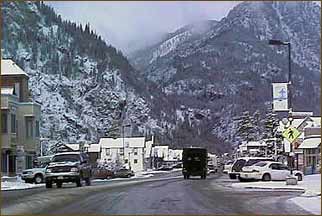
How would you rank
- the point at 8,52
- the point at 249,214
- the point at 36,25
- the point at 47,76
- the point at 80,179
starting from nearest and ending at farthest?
1. the point at 249,214
2. the point at 80,179
3. the point at 8,52
4. the point at 47,76
5. the point at 36,25

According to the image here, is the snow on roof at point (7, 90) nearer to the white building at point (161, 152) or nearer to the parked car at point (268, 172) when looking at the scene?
the parked car at point (268, 172)

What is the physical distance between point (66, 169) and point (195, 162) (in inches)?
1072

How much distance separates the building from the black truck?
587 inches

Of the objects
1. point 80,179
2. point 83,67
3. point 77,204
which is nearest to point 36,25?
point 83,67

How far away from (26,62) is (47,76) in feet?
19.6

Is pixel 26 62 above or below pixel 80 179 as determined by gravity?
above

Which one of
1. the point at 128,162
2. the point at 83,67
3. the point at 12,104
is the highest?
the point at 83,67

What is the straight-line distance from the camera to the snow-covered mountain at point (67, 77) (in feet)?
545

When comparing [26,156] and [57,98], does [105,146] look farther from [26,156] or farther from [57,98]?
[26,156]

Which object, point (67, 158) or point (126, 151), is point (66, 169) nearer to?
point (67, 158)

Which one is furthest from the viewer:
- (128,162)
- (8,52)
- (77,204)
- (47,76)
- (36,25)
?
(36,25)

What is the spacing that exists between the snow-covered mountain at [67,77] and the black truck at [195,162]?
86.1 metres

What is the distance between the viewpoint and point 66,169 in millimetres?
43469

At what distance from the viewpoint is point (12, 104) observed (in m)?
68.4
